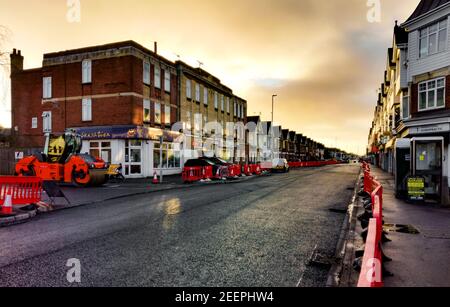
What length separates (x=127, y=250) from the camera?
5.70 metres

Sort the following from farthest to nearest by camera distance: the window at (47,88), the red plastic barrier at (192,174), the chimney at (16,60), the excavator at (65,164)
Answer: the chimney at (16,60)
the window at (47,88)
the red plastic barrier at (192,174)
the excavator at (65,164)

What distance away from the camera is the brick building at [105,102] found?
85.0 ft

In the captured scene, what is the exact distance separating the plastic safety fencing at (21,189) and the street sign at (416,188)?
14.1 m

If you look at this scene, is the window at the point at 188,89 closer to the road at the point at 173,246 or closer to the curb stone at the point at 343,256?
the road at the point at 173,246

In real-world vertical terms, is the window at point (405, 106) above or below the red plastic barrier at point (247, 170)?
above

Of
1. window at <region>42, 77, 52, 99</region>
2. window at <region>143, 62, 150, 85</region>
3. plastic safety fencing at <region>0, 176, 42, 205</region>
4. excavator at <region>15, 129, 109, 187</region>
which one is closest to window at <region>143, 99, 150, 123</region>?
window at <region>143, 62, 150, 85</region>

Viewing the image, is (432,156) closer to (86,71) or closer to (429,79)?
(429,79)

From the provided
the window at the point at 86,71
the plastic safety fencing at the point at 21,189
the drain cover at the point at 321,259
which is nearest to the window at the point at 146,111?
the window at the point at 86,71

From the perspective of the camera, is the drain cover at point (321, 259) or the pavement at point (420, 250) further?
the drain cover at point (321, 259)

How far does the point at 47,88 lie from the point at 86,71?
4983mm

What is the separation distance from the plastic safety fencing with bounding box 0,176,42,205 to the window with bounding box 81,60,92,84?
19042 millimetres

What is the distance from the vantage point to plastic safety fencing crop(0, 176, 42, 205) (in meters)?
9.67
